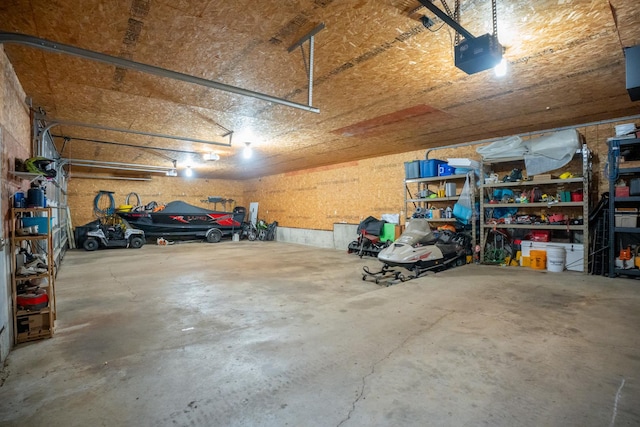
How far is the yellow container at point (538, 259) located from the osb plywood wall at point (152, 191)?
1090cm

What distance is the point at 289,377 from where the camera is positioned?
6.21 feet

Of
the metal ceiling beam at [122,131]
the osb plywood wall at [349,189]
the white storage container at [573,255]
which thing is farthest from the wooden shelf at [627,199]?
the metal ceiling beam at [122,131]

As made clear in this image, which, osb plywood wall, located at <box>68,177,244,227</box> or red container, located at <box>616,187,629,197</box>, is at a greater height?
osb plywood wall, located at <box>68,177,244,227</box>

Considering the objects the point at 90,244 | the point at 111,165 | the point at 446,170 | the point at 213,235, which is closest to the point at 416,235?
the point at 446,170

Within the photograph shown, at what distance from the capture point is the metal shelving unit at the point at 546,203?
15.2 feet

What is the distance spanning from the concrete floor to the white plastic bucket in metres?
0.82

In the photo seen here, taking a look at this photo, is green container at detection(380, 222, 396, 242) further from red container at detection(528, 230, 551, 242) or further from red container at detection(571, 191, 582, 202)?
red container at detection(571, 191, 582, 202)

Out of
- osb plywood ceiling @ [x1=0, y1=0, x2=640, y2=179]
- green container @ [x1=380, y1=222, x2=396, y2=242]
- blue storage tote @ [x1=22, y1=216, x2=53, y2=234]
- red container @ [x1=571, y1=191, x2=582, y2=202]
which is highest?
osb plywood ceiling @ [x1=0, y1=0, x2=640, y2=179]

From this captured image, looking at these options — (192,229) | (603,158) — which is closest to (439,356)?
(603,158)

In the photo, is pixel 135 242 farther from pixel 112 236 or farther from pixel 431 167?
pixel 431 167

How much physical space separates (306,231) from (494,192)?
18.6 ft

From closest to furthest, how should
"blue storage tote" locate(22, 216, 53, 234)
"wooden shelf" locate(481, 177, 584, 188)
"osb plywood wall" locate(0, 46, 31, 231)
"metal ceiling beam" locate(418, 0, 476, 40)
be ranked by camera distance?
"metal ceiling beam" locate(418, 0, 476, 40), "osb plywood wall" locate(0, 46, 31, 231), "blue storage tote" locate(22, 216, 53, 234), "wooden shelf" locate(481, 177, 584, 188)

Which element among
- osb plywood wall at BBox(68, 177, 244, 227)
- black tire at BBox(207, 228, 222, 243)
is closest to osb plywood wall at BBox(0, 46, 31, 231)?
black tire at BBox(207, 228, 222, 243)

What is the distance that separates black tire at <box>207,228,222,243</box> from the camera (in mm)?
10453
